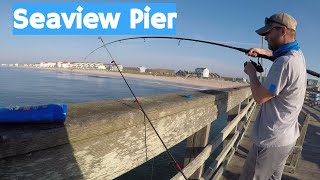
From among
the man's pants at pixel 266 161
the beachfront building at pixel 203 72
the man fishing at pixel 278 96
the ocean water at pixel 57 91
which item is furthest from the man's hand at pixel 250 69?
the beachfront building at pixel 203 72

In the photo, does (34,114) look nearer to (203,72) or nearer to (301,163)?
(301,163)

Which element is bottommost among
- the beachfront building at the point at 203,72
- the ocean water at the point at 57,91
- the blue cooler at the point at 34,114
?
the beachfront building at the point at 203,72

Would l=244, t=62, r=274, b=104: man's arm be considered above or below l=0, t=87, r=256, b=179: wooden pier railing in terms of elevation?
above

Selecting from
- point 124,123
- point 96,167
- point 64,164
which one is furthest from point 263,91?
point 64,164

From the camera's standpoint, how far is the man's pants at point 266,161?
2791 mm

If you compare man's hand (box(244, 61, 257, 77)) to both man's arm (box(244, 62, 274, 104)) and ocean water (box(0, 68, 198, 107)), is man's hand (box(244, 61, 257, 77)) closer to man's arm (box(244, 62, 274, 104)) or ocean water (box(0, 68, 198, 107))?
man's arm (box(244, 62, 274, 104))

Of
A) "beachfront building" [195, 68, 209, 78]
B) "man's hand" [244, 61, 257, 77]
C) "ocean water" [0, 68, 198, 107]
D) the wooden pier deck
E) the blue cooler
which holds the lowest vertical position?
"beachfront building" [195, 68, 209, 78]

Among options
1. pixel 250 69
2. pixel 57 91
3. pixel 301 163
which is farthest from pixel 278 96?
pixel 57 91

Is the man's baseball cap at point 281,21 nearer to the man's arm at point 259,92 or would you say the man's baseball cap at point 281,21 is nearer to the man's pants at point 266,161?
the man's arm at point 259,92

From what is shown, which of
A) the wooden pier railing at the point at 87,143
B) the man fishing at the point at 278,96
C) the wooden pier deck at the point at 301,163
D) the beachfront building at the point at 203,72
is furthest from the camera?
the beachfront building at the point at 203,72

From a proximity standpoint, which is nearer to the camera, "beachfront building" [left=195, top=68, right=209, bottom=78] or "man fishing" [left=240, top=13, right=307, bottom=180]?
"man fishing" [left=240, top=13, right=307, bottom=180]

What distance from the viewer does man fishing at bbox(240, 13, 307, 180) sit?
8.34 feet

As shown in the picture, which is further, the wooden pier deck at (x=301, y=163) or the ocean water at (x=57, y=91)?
the ocean water at (x=57, y=91)

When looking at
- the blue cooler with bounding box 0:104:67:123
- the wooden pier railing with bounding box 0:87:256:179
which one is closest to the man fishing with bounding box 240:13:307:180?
the wooden pier railing with bounding box 0:87:256:179
